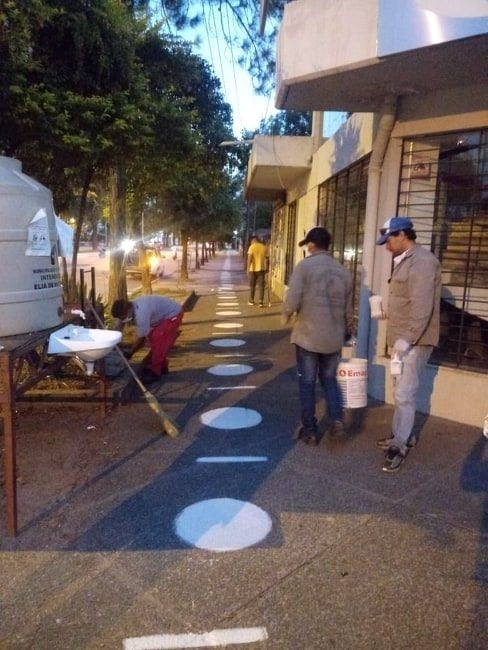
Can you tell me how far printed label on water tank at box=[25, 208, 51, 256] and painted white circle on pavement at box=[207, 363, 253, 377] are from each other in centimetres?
358

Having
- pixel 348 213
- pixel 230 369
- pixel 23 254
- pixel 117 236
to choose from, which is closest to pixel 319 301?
pixel 23 254

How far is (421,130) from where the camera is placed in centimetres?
519

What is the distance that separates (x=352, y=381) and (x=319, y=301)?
750 mm

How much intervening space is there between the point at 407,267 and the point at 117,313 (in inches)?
124

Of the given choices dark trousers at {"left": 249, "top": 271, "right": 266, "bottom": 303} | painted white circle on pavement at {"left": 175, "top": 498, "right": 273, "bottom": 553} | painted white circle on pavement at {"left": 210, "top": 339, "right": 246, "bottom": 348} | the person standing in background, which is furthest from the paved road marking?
dark trousers at {"left": 249, "top": 271, "right": 266, "bottom": 303}

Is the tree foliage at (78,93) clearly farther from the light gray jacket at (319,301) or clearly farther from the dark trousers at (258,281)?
the dark trousers at (258,281)

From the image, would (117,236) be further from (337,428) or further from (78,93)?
(337,428)

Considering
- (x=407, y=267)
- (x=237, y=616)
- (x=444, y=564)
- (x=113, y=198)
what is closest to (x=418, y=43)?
(x=407, y=267)

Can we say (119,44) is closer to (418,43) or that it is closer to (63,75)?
(63,75)

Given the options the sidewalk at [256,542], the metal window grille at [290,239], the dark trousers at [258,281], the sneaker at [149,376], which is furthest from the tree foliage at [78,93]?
the metal window grille at [290,239]

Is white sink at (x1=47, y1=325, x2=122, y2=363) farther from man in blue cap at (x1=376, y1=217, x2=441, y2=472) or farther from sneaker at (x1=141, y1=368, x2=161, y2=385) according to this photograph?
sneaker at (x1=141, y1=368, x2=161, y2=385)

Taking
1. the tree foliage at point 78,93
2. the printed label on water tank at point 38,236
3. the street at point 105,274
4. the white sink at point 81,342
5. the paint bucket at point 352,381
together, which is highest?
the tree foliage at point 78,93

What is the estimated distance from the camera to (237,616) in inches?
96.9

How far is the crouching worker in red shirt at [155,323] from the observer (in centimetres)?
610
